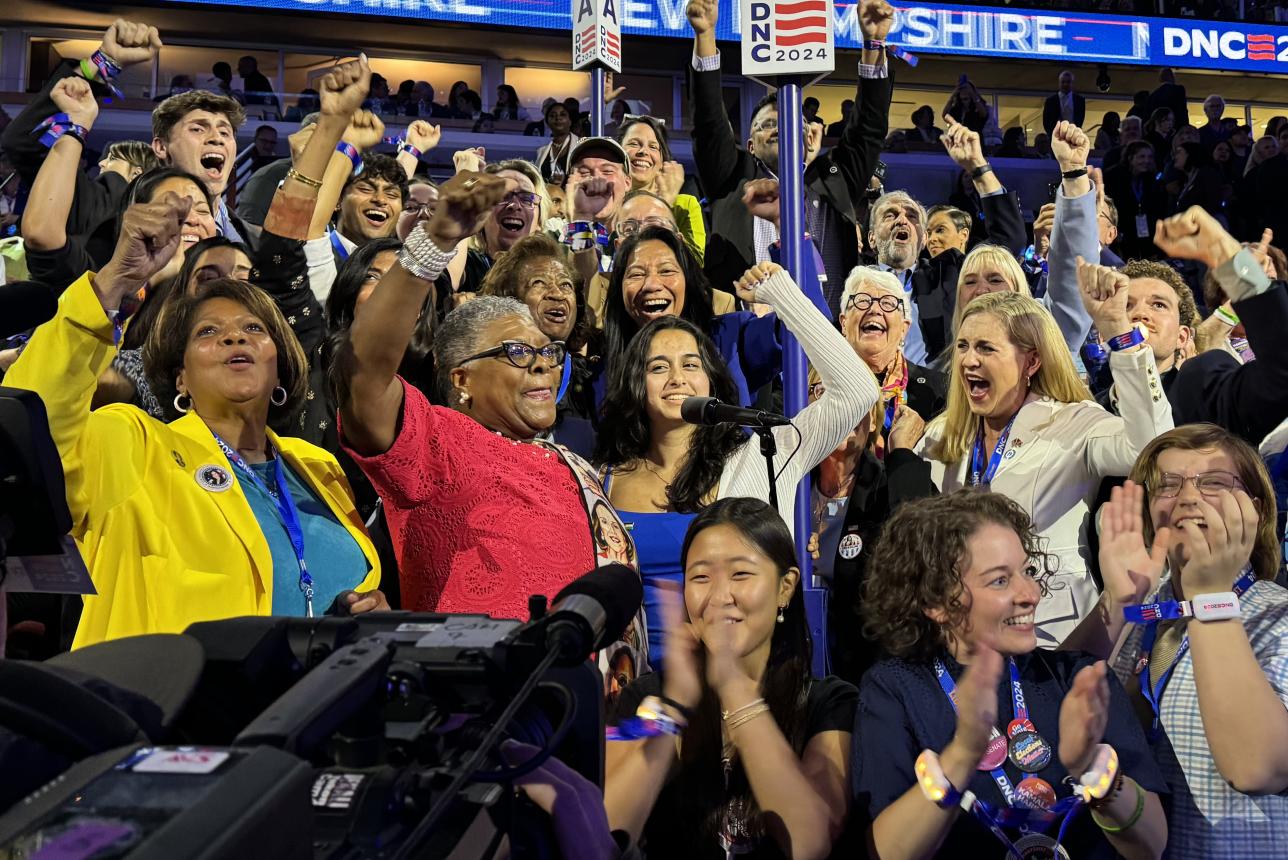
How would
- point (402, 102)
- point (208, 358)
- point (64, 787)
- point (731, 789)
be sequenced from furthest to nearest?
point (402, 102), point (208, 358), point (731, 789), point (64, 787)

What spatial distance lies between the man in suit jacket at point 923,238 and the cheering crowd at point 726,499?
1.32 m

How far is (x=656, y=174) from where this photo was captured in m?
5.04

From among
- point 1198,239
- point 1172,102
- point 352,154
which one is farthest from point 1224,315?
point 1172,102

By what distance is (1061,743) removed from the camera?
1970 millimetres

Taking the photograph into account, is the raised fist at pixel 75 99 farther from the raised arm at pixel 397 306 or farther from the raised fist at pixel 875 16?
the raised fist at pixel 875 16

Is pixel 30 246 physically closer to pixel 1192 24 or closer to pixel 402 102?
pixel 402 102

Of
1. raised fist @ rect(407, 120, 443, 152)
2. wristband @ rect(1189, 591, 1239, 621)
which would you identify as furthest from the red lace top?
raised fist @ rect(407, 120, 443, 152)

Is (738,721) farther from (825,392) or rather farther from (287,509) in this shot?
(825,392)

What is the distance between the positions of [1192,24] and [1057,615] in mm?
16951

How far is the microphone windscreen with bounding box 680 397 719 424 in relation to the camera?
2.61 m

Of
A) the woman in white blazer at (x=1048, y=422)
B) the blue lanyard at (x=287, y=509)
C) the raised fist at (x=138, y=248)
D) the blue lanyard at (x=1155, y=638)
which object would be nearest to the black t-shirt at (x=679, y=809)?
the blue lanyard at (x=1155, y=638)

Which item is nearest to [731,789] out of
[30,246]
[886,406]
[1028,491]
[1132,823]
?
[1132,823]

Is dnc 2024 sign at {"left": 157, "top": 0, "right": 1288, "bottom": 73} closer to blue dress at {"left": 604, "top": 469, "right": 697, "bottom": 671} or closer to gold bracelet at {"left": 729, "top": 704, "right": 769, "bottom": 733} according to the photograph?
blue dress at {"left": 604, "top": 469, "right": 697, "bottom": 671}

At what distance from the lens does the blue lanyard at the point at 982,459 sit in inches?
123
